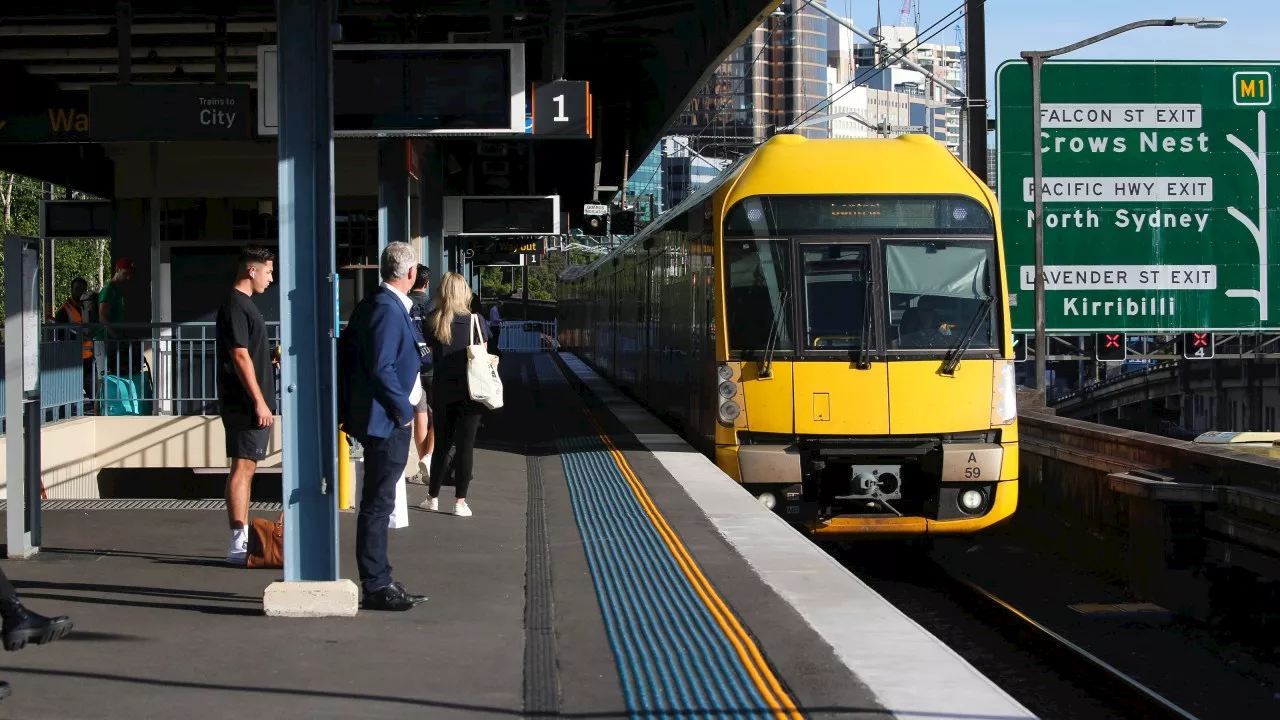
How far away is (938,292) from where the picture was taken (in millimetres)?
12266

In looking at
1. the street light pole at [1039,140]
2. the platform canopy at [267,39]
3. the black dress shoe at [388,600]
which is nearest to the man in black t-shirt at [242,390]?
the black dress shoe at [388,600]

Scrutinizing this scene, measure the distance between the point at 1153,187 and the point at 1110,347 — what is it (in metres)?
2.80

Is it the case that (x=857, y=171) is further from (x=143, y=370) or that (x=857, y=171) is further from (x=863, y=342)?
(x=143, y=370)

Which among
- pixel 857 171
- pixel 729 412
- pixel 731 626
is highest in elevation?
pixel 857 171

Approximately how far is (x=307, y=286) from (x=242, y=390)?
5.38 ft

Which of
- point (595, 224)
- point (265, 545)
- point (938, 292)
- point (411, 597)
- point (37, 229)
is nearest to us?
point (411, 597)

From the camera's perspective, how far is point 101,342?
1462 centimetres

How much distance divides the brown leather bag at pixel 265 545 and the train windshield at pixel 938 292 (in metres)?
5.63

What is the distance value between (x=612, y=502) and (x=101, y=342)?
20.0ft

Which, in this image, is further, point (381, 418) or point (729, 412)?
A: point (729, 412)

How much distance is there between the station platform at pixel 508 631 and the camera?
5.48m

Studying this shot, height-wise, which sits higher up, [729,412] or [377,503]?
[729,412]

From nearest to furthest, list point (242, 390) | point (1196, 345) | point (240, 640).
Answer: point (240, 640), point (242, 390), point (1196, 345)

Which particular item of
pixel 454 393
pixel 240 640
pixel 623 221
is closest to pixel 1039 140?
pixel 454 393
